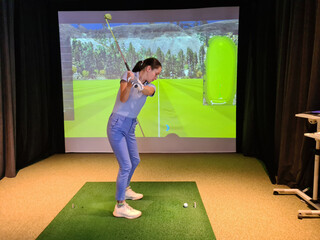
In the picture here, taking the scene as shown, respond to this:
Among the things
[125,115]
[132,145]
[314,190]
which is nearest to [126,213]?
[132,145]

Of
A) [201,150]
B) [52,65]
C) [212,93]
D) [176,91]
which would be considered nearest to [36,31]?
[52,65]

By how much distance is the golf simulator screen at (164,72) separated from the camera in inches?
178

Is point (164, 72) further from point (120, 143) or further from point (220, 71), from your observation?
point (120, 143)

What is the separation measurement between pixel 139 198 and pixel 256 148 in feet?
8.29

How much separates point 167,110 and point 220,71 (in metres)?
1.12

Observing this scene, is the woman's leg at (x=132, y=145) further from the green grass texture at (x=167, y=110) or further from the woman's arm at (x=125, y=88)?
the green grass texture at (x=167, y=110)

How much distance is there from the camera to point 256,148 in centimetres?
440

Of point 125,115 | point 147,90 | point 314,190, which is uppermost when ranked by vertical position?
point 147,90

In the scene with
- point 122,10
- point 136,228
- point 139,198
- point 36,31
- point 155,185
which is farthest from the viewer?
point 122,10

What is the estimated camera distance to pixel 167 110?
15.3 ft

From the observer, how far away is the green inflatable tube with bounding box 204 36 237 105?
4496 mm

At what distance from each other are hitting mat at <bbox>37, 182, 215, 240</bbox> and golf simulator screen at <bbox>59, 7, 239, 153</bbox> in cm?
183

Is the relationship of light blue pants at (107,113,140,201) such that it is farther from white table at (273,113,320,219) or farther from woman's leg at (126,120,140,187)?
white table at (273,113,320,219)

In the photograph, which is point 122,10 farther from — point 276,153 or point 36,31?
point 276,153
